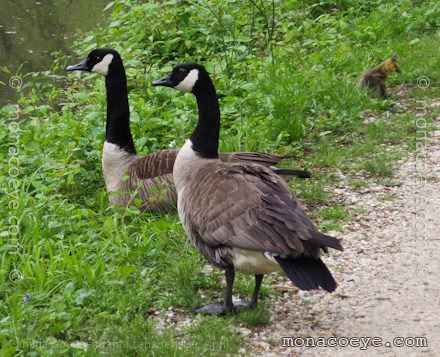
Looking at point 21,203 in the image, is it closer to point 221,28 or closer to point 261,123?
point 261,123

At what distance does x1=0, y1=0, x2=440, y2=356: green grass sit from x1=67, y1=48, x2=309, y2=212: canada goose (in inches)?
7.4

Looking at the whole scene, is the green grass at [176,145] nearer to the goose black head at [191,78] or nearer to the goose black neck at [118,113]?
the goose black neck at [118,113]

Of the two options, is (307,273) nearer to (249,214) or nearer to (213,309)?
→ (249,214)

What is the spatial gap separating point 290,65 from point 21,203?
13.8ft

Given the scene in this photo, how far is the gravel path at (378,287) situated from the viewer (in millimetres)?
4423

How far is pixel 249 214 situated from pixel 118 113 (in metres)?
2.93

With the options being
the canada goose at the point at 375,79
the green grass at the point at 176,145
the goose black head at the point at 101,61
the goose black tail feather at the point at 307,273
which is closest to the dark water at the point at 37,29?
the green grass at the point at 176,145

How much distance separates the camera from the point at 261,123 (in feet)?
24.6

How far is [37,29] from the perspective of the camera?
13672mm

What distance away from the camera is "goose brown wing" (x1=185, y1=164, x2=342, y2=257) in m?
4.24

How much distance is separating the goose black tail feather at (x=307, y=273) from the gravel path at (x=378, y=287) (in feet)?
1.57

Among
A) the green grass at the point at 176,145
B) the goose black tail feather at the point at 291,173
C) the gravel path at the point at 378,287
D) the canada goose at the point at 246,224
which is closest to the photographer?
the canada goose at the point at 246,224

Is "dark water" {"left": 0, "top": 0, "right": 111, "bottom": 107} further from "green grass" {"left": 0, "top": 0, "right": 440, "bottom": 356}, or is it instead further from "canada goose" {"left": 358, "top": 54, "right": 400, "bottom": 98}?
"canada goose" {"left": 358, "top": 54, "right": 400, "bottom": 98}

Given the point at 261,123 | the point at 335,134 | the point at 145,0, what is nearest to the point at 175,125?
the point at 261,123
